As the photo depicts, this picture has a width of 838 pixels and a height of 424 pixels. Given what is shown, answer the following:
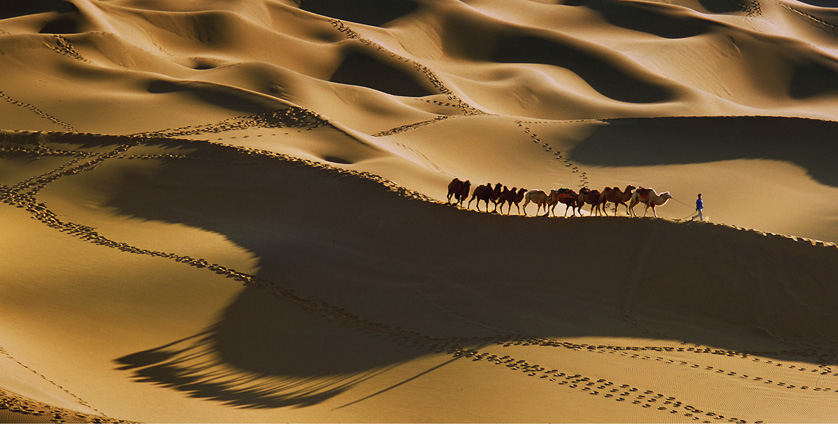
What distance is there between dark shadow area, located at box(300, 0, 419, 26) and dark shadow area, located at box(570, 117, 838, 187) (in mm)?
23084

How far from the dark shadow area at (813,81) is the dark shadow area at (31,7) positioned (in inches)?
1421

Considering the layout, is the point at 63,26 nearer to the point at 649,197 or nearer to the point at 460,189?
the point at 460,189

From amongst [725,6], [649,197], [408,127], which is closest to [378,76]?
[408,127]

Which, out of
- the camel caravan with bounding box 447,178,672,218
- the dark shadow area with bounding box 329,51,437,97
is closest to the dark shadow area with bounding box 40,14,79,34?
the dark shadow area with bounding box 329,51,437,97

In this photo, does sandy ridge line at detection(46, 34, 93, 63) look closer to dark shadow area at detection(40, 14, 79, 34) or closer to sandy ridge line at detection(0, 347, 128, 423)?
dark shadow area at detection(40, 14, 79, 34)

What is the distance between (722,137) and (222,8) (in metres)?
27.4

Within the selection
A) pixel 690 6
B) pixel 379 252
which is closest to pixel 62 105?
pixel 379 252

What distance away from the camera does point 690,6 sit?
58.2m

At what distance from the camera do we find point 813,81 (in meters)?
42.8

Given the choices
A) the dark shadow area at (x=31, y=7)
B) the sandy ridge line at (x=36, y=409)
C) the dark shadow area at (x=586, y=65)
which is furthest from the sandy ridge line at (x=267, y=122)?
the dark shadow area at (x=586, y=65)

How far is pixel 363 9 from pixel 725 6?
88.2 ft

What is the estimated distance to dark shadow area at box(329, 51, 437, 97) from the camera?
36.3 metres

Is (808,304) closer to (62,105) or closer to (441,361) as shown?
(441,361)

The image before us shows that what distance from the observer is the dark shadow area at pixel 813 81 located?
42.1m
